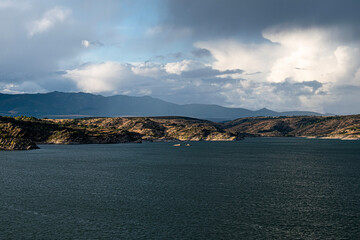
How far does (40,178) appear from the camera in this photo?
9581 centimetres

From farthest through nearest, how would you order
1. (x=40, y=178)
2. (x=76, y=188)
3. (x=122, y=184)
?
(x=40, y=178) → (x=122, y=184) → (x=76, y=188)

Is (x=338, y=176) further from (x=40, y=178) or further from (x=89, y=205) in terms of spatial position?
(x=40, y=178)

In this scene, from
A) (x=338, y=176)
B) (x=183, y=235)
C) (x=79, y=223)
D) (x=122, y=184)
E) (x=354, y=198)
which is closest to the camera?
(x=183, y=235)

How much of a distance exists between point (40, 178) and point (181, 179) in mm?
42360

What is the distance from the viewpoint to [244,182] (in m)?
90.3

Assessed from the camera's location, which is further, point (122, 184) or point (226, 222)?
point (122, 184)

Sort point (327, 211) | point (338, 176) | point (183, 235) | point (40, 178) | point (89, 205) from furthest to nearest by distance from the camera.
→ point (338, 176), point (40, 178), point (89, 205), point (327, 211), point (183, 235)

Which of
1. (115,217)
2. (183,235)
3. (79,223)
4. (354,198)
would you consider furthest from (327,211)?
(79,223)

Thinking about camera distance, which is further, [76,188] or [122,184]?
[122,184]

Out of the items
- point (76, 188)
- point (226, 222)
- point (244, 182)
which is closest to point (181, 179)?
point (244, 182)

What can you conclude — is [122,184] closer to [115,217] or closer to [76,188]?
[76,188]

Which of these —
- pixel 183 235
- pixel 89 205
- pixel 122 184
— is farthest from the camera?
pixel 122 184

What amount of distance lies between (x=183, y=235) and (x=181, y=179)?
51.0 metres

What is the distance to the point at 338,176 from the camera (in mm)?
103125
